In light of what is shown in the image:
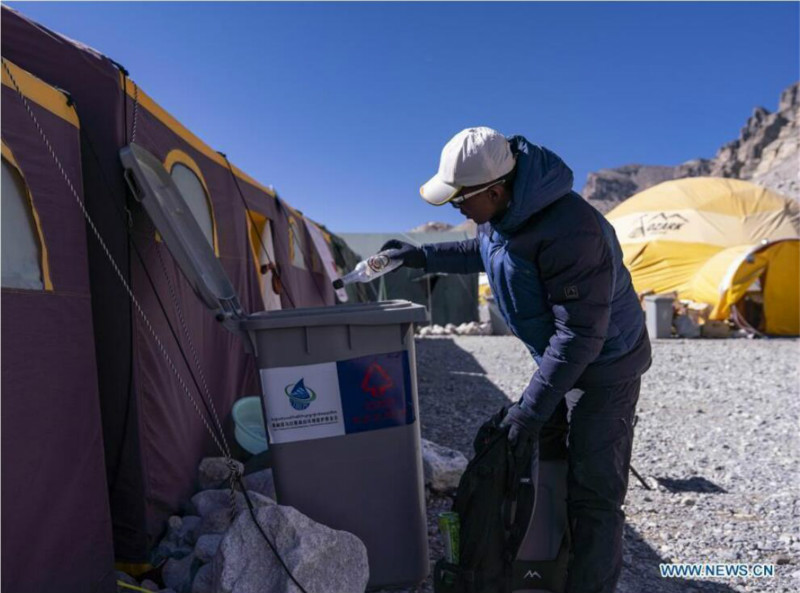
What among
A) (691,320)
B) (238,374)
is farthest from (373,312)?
(691,320)

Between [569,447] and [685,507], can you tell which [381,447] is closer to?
[569,447]

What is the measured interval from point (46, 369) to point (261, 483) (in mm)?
1370

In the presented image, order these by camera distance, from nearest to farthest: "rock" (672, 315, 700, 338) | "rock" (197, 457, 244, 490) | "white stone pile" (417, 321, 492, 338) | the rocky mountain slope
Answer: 1. "rock" (197, 457, 244, 490)
2. "rock" (672, 315, 700, 338)
3. "white stone pile" (417, 321, 492, 338)
4. the rocky mountain slope

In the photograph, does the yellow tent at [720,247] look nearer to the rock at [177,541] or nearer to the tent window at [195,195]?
the tent window at [195,195]

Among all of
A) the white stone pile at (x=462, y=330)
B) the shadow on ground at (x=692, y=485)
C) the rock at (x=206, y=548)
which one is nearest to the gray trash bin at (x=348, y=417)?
the rock at (x=206, y=548)

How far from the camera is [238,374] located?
4531 mm

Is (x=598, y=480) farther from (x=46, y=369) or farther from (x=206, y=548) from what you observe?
(x=46, y=369)

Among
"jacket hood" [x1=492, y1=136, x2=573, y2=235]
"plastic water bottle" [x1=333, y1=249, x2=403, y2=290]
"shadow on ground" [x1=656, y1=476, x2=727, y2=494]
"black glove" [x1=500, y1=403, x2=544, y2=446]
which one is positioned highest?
"jacket hood" [x1=492, y1=136, x2=573, y2=235]

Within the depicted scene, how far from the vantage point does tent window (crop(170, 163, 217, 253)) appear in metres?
3.77

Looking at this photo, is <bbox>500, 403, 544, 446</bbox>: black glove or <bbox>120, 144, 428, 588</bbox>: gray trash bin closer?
<bbox>500, 403, 544, 446</bbox>: black glove

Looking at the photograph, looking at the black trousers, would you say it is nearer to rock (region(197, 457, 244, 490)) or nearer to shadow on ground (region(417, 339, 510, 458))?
rock (region(197, 457, 244, 490))

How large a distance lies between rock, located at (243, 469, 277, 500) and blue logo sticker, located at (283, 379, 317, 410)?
2.93 ft

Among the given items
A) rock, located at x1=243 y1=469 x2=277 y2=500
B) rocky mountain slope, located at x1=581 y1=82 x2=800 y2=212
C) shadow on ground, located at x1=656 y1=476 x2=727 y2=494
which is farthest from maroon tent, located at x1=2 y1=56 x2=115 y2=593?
rocky mountain slope, located at x1=581 y1=82 x2=800 y2=212

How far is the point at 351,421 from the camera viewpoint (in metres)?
2.41
